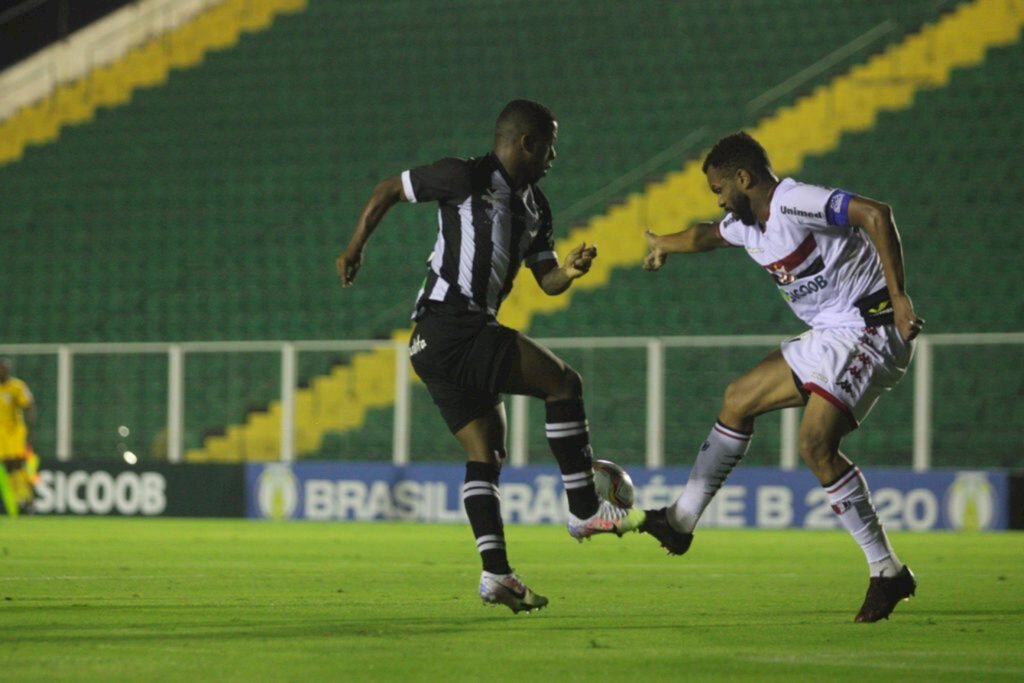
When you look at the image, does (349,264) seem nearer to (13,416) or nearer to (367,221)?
(367,221)

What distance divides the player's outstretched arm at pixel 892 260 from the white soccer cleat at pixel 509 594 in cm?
176

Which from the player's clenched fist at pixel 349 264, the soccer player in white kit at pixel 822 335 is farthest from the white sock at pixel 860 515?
the player's clenched fist at pixel 349 264

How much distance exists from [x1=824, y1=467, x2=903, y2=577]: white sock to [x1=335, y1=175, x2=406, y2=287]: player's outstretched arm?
6.74 feet

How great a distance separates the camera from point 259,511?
20062mm

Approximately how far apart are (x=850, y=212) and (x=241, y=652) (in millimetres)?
3079

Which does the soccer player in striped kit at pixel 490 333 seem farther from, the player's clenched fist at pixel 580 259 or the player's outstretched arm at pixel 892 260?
the player's outstretched arm at pixel 892 260

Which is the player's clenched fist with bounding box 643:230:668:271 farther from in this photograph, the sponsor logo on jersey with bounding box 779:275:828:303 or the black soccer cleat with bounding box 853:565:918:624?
the black soccer cleat with bounding box 853:565:918:624

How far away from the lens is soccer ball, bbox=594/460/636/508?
783cm

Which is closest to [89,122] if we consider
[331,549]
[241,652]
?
[331,549]

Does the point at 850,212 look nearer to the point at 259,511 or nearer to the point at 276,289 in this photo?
the point at 259,511

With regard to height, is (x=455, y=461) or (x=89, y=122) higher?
(x=89, y=122)

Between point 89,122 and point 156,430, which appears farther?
point 89,122

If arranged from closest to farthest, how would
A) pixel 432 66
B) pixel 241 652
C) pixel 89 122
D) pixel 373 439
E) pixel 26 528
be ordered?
1. pixel 241 652
2. pixel 26 528
3. pixel 373 439
4. pixel 432 66
5. pixel 89 122

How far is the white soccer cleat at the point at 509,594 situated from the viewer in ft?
24.1
